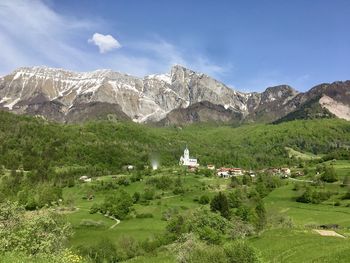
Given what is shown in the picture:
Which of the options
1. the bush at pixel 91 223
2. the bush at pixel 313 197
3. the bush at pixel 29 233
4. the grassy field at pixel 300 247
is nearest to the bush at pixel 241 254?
the grassy field at pixel 300 247

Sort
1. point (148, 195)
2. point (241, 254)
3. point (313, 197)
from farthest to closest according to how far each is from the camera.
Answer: point (148, 195)
point (313, 197)
point (241, 254)

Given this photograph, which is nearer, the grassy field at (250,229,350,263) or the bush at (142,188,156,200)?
the grassy field at (250,229,350,263)

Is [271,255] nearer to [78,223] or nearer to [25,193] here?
[78,223]

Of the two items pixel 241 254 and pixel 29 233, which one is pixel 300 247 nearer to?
pixel 241 254

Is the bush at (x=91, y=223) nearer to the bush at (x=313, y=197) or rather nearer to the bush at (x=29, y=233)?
the bush at (x=313, y=197)

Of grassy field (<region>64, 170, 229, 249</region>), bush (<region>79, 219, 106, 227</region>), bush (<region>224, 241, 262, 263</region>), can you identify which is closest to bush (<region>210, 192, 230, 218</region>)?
grassy field (<region>64, 170, 229, 249</region>)

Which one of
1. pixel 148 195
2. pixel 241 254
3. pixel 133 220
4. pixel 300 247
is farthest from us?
pixel 148 195

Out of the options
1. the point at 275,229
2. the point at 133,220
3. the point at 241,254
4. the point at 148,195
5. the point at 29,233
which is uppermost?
the point at 148,195

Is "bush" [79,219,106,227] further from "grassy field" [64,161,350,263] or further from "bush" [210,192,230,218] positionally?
"bush" [210,192,230,218]

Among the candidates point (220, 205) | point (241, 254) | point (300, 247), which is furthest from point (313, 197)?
point (241, 254)

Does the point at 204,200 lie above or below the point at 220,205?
above

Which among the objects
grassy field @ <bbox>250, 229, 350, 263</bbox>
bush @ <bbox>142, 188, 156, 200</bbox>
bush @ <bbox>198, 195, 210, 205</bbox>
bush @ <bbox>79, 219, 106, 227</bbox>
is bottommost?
bush @ <bbox>79, 219, 106, 227</bbox>

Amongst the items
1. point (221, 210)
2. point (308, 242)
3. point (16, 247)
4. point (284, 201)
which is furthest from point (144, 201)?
point (16, 247)

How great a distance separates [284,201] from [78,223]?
77.0 meters
